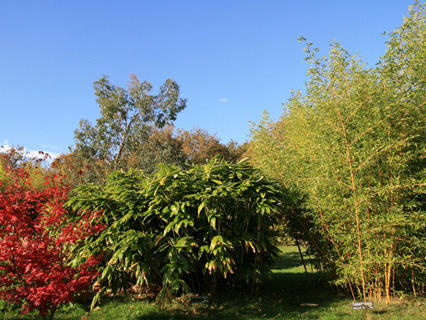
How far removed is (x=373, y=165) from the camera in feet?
12.1

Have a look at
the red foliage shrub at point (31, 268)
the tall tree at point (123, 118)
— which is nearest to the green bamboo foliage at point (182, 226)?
the red foliage shrub at point (31, 268)

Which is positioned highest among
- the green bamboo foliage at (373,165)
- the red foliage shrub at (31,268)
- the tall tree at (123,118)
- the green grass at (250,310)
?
the tall tree at (123,118)

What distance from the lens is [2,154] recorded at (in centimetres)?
1669

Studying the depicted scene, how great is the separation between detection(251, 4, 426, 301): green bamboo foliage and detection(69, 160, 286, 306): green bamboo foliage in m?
0.83

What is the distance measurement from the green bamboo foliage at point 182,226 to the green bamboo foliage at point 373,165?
2.72 ft

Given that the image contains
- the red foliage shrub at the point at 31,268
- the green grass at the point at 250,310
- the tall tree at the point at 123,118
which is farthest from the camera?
the tall tree at the point at 123,118

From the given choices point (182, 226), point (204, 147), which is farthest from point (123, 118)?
point (182, 226)

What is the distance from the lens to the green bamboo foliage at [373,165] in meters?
3.57

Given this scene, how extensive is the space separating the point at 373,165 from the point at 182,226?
8.03 ft

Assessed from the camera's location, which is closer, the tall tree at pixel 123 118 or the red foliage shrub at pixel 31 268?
the red foliage shrub at pixel 31 268

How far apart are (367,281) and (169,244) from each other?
2539mm

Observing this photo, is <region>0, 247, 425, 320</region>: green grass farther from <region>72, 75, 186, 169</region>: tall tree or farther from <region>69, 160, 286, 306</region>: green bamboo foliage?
<region>72, 75, 186, 169</region>: tall tree

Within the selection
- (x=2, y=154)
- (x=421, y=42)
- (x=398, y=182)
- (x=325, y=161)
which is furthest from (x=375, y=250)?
(x=2, y=154)

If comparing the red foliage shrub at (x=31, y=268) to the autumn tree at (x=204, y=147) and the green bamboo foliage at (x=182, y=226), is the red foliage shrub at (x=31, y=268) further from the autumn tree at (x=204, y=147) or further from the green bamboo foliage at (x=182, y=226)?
the autumn tree at (x=204, y=147)
